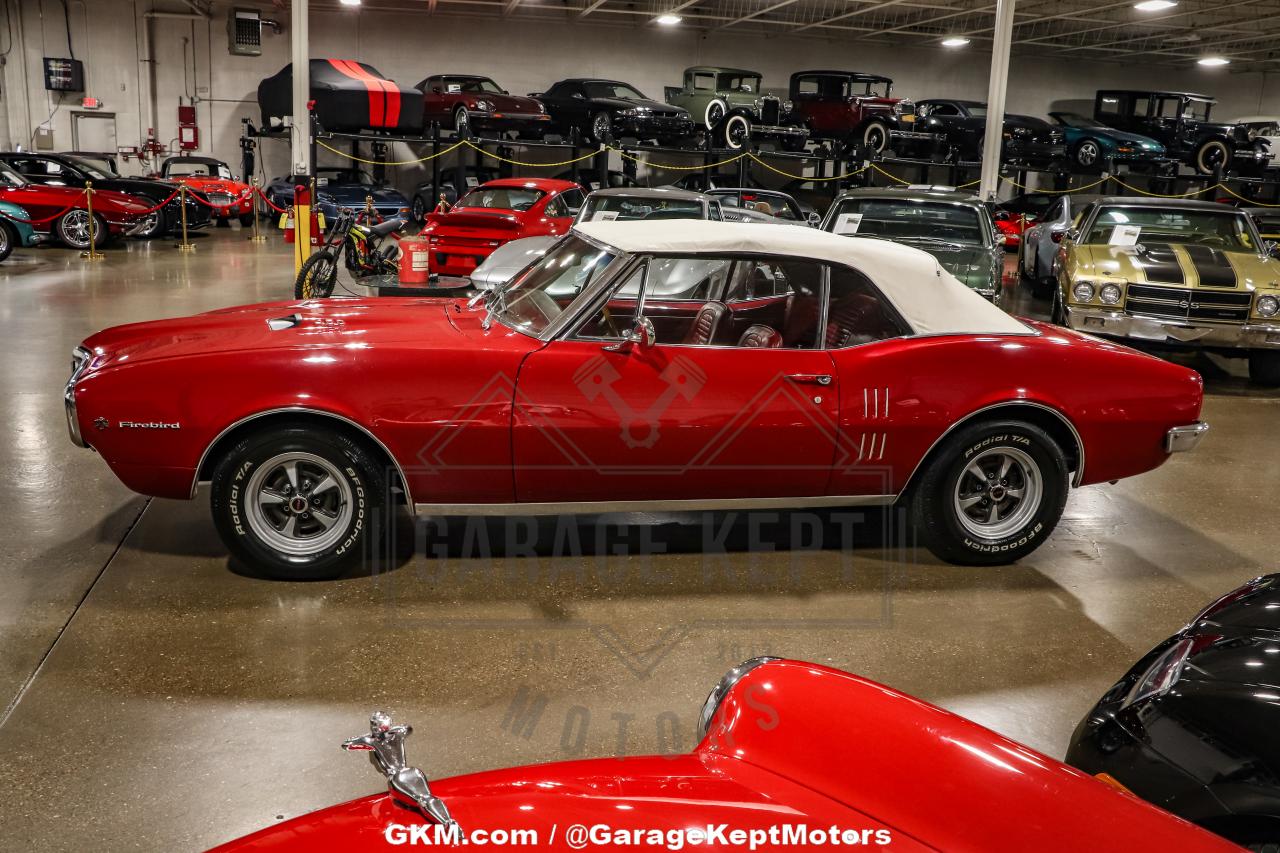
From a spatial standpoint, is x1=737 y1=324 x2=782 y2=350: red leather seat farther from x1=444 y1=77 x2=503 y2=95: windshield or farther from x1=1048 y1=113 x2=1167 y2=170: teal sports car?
x1=1048 y1=113 x2=1167 y2=170: teal sports car

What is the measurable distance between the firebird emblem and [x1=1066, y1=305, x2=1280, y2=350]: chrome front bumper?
5.41m

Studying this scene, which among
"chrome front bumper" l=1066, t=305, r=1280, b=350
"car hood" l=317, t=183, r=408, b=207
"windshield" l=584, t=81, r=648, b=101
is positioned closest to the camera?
"chrome front bumper" l=1066, t=305, r=1280, b=350

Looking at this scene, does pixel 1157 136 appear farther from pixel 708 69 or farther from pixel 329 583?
pixel 329 583

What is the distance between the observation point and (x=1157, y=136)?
2334cm

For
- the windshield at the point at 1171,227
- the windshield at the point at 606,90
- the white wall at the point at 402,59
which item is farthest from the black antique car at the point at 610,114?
the windshield at the point at 1171,227

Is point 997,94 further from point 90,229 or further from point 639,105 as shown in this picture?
point 90,229

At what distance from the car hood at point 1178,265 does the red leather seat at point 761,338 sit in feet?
17.5

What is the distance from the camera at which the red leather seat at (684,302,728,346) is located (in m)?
4.19

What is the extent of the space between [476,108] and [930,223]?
13.1 m

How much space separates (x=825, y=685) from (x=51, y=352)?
8.15m

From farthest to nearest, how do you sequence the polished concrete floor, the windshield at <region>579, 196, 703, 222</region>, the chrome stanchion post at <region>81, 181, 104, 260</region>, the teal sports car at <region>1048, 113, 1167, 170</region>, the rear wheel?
the teal sports car at <region>1048, 113, 1167, 170</region>, the chrome stanchion post at <region>81, 181, 104, 260</region>, the rear wheel, the windshield at <region>579, 196, 703, 222</region>, the polished concrete floor

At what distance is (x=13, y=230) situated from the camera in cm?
1462

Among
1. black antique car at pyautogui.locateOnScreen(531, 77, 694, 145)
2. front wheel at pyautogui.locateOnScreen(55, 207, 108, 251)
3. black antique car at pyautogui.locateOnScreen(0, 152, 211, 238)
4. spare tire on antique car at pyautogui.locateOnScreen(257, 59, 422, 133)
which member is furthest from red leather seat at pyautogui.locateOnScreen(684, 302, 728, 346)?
black antique car at pyautogui.locateOnScreen(531, 77, 694, 145)

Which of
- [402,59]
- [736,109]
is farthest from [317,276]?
[402,59]
